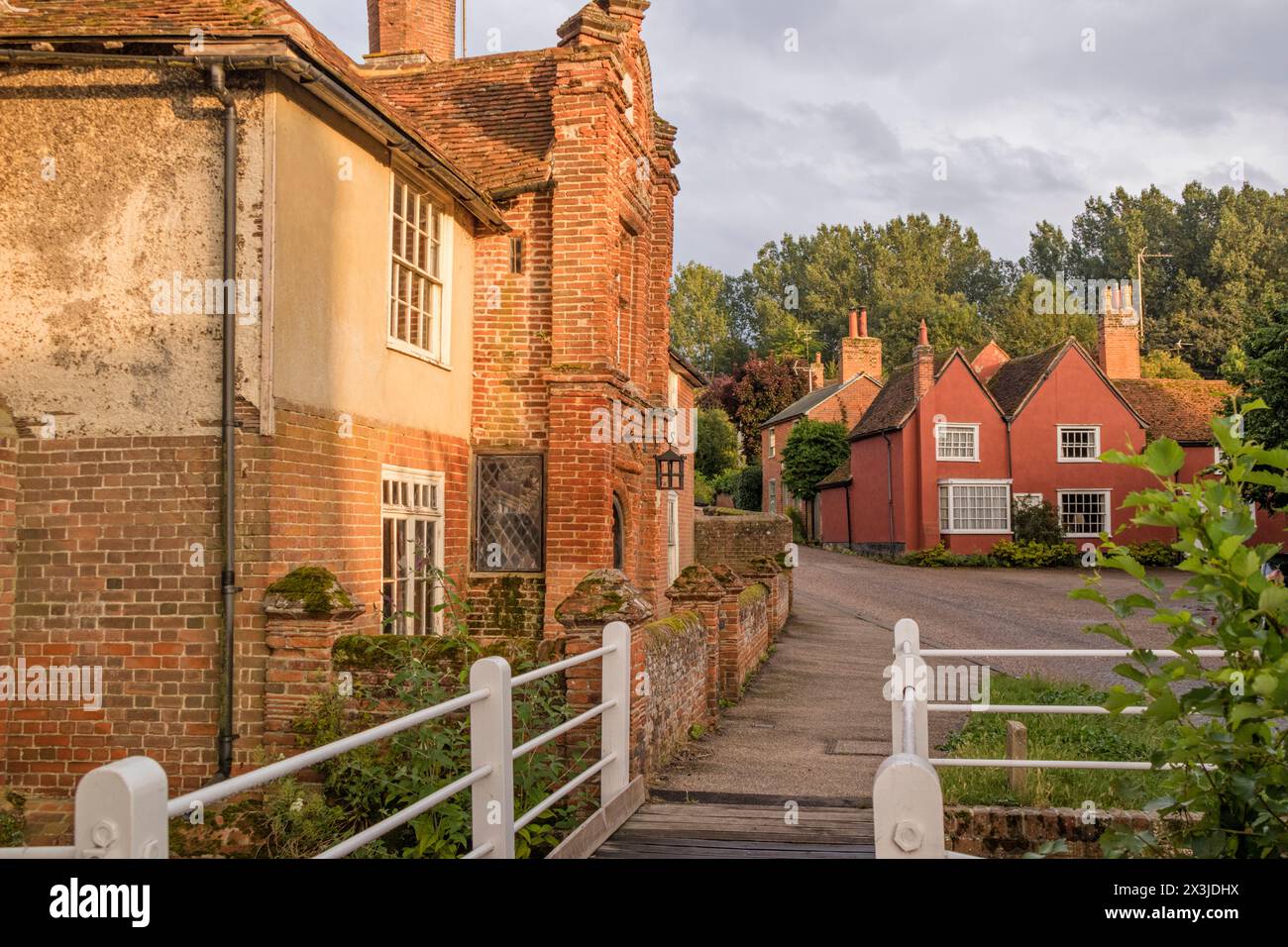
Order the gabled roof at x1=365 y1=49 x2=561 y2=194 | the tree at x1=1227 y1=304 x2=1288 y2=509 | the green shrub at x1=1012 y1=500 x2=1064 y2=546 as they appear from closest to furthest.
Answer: the gabled roof at x1=365 y1=49 x2=561 y2=194 < the tree at x1=1227 y1=304 x2=1288 y2=509 < the green shrub at x1=1012 y1=500 x2=1064 y2=546

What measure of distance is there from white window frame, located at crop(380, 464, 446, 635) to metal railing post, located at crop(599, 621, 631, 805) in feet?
11.5

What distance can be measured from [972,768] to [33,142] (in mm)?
9101

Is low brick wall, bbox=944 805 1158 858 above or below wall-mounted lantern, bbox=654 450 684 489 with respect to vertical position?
below

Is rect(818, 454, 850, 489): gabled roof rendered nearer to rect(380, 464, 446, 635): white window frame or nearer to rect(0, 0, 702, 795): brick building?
rect(380, 464, 446, 635): white window frame

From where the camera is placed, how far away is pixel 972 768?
29.8 feet

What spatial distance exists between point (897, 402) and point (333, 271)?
33.3m

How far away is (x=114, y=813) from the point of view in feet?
8.87

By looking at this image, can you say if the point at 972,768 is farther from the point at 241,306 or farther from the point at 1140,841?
the point at 241,306

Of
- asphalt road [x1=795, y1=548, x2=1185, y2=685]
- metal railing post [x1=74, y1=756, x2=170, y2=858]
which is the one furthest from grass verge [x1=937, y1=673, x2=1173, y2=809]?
metal railing post [x1=74, y1=756, x2=170, y2=858]

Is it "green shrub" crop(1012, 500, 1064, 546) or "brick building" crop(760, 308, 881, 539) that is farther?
"brick building" crop(760, 308, 881, 539)

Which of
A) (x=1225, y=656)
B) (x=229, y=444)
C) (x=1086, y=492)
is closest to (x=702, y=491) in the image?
(x=1086, y=492)

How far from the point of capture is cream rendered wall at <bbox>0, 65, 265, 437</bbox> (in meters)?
9.12

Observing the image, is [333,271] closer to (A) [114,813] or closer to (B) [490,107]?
(B) [490,107]
